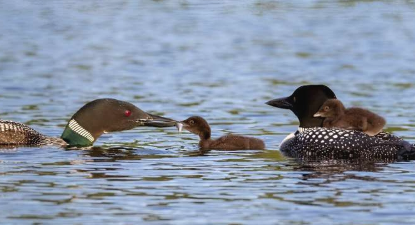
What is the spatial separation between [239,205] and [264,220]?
494 mm

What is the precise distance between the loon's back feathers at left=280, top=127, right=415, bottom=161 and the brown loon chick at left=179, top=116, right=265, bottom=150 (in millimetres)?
345

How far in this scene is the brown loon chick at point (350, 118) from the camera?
1031 cm

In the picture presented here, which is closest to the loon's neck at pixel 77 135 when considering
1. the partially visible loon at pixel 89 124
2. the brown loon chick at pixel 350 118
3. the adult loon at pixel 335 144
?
the partially visible loon at pixel 89 124

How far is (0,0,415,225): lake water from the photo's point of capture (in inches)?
304

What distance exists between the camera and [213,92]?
595 inches

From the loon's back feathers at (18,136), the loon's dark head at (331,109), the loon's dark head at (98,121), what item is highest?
the loon's dark head at (331,109)

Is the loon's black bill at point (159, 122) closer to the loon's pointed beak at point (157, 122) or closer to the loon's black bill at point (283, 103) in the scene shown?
the loon's pointed beak at point (157, 122)

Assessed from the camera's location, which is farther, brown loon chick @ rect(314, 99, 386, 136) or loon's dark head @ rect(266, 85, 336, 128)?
loon's dark head @ rect(266, 85, 336, 128)

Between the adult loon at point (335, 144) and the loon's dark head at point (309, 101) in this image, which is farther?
the loon's dark head at point (309, 101)

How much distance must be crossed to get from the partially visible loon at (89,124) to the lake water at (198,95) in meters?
0.21

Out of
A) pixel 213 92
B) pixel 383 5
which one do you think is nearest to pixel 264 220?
pixel 213 92

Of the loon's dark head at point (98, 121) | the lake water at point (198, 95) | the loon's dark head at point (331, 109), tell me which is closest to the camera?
the lake water at point (198, 95)

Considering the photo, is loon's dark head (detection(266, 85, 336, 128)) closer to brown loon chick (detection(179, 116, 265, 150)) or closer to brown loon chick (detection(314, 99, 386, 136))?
brown loon chick (detection(314, 99, 386, 136))

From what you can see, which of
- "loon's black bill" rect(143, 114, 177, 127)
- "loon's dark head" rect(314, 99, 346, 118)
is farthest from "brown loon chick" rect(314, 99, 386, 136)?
"loon's black bill" rect(143, 114, 177, 127)
